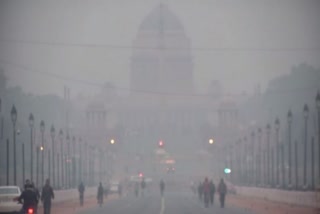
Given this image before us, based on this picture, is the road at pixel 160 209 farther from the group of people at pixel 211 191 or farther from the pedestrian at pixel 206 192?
the pedestrian at pixel 206 192

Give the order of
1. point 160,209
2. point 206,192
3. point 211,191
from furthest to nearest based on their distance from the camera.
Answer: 1. point 211,191
2. point 206,192
3. point 160,209

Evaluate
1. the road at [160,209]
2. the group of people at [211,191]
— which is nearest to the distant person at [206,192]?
the group of people at [211,191]

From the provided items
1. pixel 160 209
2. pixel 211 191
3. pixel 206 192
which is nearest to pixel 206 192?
pixel 206 192

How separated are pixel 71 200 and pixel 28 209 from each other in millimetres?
47049

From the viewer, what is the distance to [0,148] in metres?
136

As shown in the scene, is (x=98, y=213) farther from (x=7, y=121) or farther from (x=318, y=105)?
(x=7, y=121)

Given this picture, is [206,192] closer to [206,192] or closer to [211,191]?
[206,192]

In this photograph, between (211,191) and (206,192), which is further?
(211,191)

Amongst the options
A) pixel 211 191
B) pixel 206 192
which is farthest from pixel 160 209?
pixel 211 191

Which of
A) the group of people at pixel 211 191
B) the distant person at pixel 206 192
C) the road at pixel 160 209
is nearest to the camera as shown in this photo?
the road at pixel 160 209

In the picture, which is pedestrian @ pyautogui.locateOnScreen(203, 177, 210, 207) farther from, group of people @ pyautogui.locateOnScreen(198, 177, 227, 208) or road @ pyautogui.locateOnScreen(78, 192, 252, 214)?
road @ pyautogui.locateOnScreen(78, 192, 252, 214)

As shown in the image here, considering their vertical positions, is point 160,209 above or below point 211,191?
below

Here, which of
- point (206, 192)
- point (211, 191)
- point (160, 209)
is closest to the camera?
point (160, 209)

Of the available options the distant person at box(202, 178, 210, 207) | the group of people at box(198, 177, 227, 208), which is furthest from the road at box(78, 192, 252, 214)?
the distant person at box(202, 178, 210, 207)
